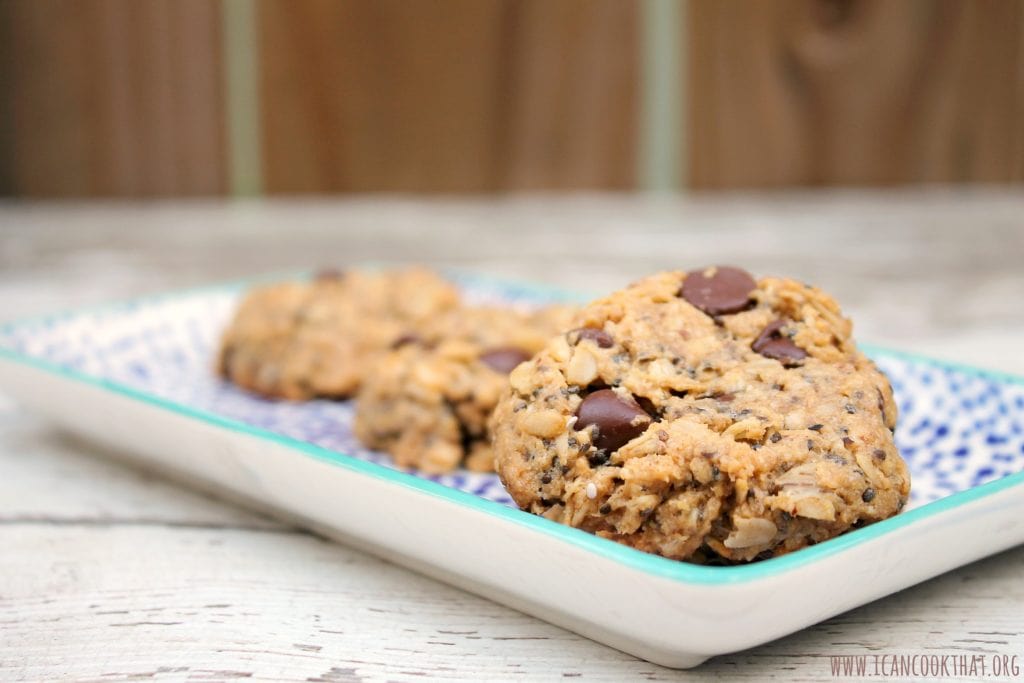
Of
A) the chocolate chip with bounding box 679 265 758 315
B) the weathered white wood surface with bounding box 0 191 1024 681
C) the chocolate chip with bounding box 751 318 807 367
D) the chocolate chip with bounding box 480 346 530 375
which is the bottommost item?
the weathered white wood surface with bounding box 0 191 1024 681

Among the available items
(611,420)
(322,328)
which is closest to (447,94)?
(322,328)

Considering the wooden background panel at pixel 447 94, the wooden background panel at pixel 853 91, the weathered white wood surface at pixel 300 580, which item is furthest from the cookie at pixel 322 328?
the wooden background panel at pixel 853 91

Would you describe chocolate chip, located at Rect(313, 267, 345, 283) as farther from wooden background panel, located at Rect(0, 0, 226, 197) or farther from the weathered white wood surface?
wooden background panel, located at Rect(0, 0, 226, 197)

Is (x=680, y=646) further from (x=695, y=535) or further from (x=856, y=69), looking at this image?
(x=856, y=69)

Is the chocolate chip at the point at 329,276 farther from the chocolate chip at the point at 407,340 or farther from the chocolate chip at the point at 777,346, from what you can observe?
the chocolate chip at the point at 777,346

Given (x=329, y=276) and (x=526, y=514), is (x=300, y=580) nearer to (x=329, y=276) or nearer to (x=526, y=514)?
(x=526, y=514)

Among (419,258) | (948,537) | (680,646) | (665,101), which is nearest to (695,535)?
(680,646)

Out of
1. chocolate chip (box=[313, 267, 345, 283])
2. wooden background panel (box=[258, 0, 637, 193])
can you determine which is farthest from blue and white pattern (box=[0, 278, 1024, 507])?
wooden background panel (box=[258, 0, 637, 193])
